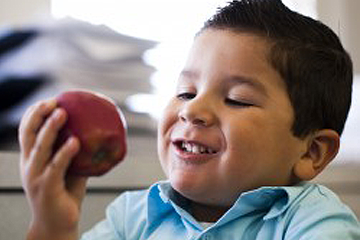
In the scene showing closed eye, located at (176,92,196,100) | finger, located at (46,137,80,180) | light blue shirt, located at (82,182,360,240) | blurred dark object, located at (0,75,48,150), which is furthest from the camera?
blurred dark object, located at (0,75,48,150)

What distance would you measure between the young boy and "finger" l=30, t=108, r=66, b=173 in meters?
0.29

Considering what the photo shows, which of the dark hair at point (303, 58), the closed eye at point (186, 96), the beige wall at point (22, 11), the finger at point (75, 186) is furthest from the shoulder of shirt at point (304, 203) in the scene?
the beige wall at point (22, 11)

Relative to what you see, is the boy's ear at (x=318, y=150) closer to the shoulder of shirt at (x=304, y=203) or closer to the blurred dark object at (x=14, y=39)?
the shoulder of shirt at (x=304, y=203)

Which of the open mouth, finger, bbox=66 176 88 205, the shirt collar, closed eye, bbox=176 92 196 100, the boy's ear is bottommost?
the shirt collar

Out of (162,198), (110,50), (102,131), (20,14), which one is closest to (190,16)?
(110,50)

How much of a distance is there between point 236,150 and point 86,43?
2.15ft

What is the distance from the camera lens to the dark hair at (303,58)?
101 cm

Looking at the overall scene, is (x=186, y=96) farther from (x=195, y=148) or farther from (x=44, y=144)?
(x=44, y=144)

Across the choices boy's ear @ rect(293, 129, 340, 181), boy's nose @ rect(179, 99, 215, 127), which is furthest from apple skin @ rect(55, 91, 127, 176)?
boy's ear @ rect(293, 129, 340, 181)

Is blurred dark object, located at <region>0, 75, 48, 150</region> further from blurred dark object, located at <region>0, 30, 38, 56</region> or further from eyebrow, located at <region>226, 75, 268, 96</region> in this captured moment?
eyebrow, located at <region>226, 75, 268, 96</region>

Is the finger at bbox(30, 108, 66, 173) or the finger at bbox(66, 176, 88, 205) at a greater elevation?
the finger at bbox(30, 108, 66, 173)

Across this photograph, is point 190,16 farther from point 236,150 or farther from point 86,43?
point 236,150

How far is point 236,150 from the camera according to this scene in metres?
0.93

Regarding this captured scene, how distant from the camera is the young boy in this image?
928 mm
